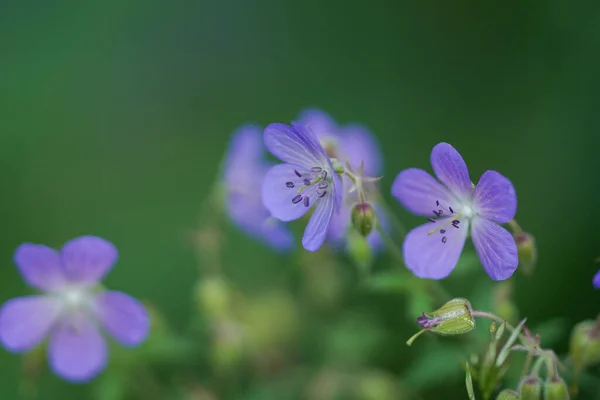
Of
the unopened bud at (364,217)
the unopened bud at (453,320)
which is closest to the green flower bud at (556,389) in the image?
the unopened bud at (453,320)

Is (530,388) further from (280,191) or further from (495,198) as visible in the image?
(280,191)

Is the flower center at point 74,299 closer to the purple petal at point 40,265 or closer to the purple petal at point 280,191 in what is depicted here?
the purple petal at point 40,265

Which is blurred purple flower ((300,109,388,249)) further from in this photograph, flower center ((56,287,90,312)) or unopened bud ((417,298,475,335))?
flower center ((56,287,90,312))

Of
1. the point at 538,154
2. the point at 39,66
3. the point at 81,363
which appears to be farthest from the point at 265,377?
the point at 39,66

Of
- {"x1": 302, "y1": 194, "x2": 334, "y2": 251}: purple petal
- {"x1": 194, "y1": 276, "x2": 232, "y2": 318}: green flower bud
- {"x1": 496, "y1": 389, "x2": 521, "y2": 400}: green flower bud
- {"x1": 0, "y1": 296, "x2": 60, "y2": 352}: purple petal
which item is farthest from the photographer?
{"x1": 194, "y1": 276, "x2": 232, "y2": 318}: green flower bud

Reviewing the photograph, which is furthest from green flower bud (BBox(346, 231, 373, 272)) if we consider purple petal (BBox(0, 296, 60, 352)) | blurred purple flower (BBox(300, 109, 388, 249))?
purple petal (BBox(0, 296, 60, 352))

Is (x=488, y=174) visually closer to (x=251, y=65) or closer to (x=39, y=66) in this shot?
(x=251, y=65)
